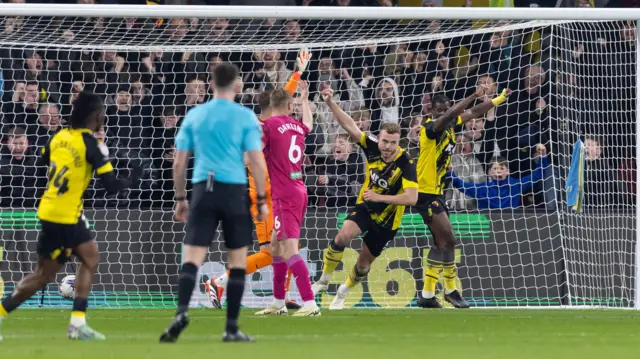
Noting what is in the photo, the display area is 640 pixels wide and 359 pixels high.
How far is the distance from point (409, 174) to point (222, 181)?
4851 millimetres

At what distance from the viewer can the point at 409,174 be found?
1306cm

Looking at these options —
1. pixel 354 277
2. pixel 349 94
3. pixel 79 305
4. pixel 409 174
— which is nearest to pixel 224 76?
pixel 79 305

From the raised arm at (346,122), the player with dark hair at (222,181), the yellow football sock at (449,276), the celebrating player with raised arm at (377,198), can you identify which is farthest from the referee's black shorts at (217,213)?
the yellow football sock at (449,276)

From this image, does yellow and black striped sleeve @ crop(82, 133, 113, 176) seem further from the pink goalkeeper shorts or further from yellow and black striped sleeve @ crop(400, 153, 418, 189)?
yellow and black striped sleeve @ crop(400, 153, 418, 189)

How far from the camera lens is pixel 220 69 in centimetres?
855

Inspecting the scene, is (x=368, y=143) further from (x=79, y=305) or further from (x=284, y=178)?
(x=79, y=305)

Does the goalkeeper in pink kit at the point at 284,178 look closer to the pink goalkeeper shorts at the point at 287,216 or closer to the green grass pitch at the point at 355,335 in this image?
the pink goalkeeper shorts at the point at 287,216

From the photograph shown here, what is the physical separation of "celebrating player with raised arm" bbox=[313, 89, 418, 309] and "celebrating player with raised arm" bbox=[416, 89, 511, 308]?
500 millimetres

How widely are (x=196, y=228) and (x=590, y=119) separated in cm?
835

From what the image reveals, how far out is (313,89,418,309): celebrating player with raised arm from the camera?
12961mm

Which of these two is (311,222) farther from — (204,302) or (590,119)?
(590,119)

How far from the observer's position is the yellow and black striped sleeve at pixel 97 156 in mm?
8812

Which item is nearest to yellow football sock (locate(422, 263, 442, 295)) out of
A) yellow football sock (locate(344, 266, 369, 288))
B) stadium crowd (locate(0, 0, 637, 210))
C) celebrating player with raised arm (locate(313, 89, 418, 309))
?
celebrating player with raised arm (locate(313, 89, 418, 309))

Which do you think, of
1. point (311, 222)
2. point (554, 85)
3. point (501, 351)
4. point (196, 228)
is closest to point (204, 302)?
point (311, 222)
